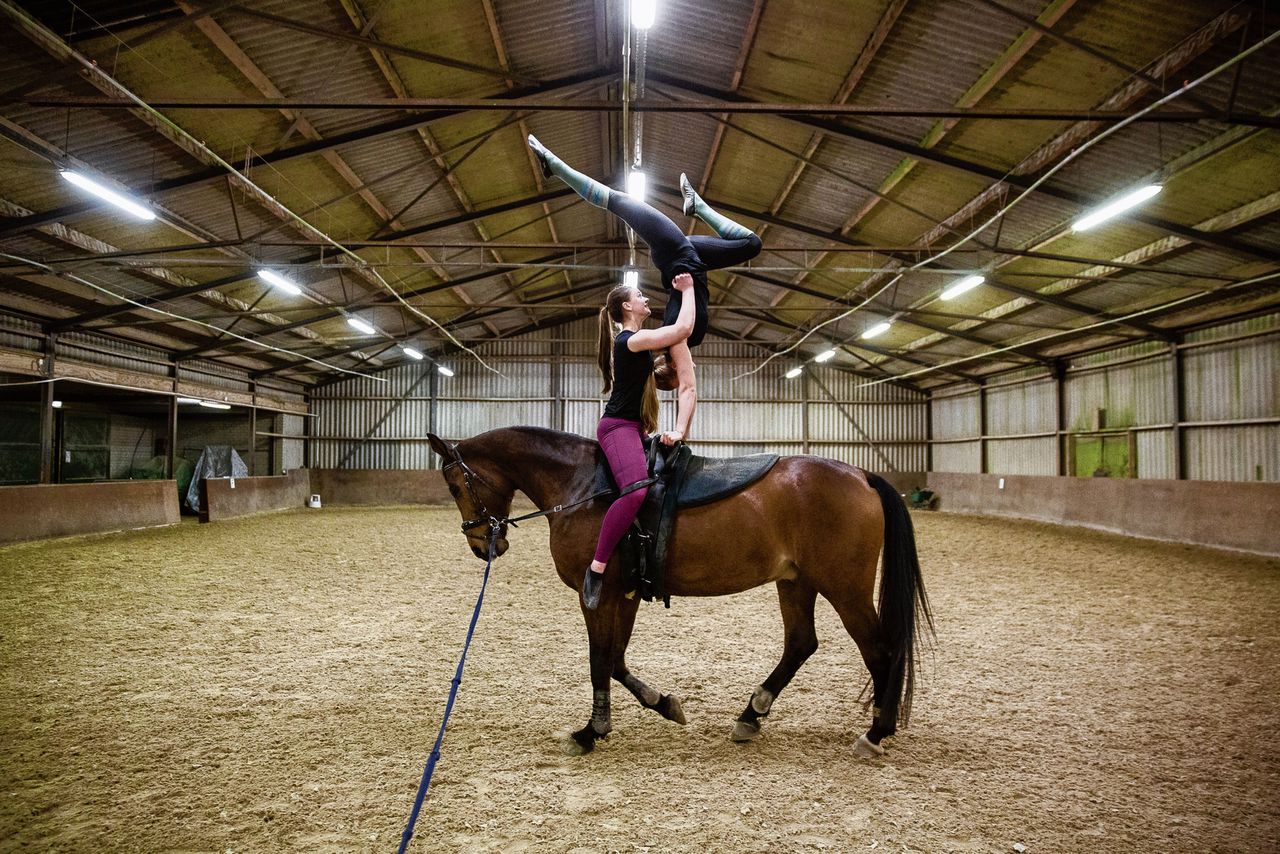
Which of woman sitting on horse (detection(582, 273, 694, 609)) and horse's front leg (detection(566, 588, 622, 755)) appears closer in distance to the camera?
woman sitting on horse (detection(582, 273, 694, 609))

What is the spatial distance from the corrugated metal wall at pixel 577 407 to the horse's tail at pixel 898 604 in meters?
18.0

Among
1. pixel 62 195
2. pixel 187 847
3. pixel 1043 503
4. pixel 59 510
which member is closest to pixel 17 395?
pixel 59 510

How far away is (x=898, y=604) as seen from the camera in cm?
319

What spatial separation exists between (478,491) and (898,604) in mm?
2469

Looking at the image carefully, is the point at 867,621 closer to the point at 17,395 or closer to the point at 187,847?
the point at 187,847

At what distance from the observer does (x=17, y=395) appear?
15.8 m

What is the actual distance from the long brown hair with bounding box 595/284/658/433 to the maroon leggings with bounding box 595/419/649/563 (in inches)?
3.2

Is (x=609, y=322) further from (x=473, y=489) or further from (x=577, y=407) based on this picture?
(x=577, y=407)

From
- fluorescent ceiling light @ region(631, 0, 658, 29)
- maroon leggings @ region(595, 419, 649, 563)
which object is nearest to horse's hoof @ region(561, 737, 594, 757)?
maroon leggings @ region(595, 419, 649, 563)

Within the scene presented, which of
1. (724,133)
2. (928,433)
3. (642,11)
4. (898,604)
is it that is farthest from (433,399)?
(898,604)

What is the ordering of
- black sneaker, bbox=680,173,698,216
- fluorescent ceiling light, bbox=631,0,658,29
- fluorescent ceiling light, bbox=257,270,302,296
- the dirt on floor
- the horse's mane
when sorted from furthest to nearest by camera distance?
fluorescent ceiling light, bbox=257,270,302,296
fluorescent ceiling light, bbox=631,0,658,29
the horse's mane
black sneaker, bbox=680,173,698,216
the dirt on floor

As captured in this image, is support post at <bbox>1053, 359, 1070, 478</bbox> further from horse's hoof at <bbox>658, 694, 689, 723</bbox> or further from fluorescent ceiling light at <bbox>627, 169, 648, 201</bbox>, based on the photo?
horse's hoof at <bbox>658, 694, 689, 723</bbox>

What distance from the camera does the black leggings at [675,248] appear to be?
9.41ft

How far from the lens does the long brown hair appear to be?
3131 mm
